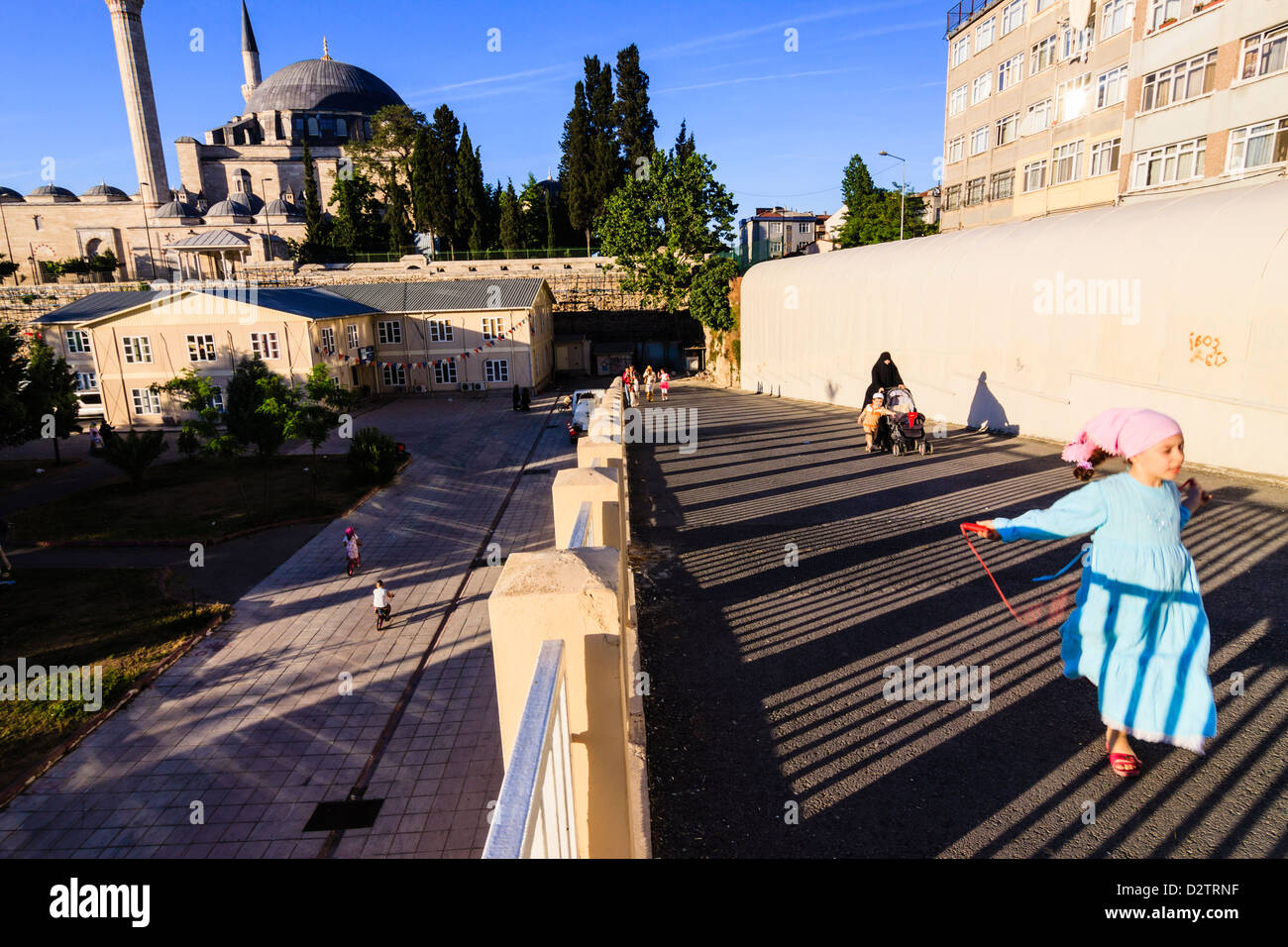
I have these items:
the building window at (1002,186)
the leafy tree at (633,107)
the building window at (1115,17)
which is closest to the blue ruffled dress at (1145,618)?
the building window at (1115,17)

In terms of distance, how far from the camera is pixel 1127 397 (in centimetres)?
1349

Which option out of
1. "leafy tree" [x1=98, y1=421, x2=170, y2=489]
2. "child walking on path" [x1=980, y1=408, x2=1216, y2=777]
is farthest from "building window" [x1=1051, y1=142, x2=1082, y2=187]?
"leafy tree" [x1=98, y1=421, x2=170, y2=489]

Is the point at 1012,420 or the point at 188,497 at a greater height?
the point at 1012,420

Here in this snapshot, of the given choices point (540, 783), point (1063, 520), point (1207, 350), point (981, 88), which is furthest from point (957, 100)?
point (540, 783)

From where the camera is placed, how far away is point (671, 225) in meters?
44.7

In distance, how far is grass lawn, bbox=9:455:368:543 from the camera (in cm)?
1764

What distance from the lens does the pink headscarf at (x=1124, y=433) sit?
4105 mm

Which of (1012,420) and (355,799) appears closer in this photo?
(355,799)

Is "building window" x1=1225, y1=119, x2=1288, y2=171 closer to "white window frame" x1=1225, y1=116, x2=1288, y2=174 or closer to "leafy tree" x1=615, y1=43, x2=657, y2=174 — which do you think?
"white window frame" x1=1225, y1=116, x2=1288, y2=174

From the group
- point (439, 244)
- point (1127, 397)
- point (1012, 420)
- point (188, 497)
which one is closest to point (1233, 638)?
point (1127, 397)

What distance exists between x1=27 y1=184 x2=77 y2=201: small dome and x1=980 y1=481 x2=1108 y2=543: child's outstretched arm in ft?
331

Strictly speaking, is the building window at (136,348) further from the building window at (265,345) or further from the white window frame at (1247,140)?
the white window frame at (1247,140)
